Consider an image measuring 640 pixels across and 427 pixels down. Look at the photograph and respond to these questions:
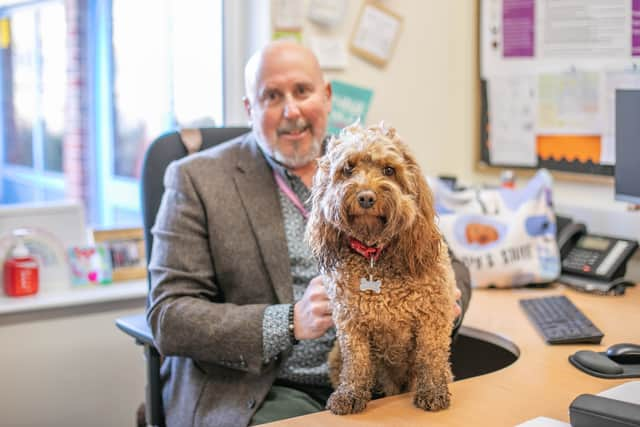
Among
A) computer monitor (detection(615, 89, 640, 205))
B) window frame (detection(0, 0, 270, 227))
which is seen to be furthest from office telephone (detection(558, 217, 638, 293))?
window frame (detection(0, 0, 270, 227))

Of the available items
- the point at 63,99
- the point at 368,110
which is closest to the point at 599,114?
the point at 368,110

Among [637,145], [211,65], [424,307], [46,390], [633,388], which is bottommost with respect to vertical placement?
[46,390]

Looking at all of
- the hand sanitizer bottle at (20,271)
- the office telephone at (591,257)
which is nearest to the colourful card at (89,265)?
the hand sanitizer bottle at (20,271)

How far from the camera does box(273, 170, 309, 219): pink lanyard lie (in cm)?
185

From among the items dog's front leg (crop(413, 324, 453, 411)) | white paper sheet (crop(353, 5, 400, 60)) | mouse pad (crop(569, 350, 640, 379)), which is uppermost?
white paper sheet (crop(353, 5, 400, 60))

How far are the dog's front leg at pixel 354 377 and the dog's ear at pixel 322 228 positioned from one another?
5.6 inches

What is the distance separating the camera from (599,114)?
256cm

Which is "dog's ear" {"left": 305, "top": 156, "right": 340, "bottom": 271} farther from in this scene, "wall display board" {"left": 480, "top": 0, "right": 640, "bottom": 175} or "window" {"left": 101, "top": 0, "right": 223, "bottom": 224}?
"wall display board" {"left": 480, "top": 0, "right": 640, "bottom": 175}

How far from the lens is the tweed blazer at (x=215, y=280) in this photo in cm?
166

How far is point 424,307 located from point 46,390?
147 centimetres

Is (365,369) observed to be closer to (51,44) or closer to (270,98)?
(270,98)

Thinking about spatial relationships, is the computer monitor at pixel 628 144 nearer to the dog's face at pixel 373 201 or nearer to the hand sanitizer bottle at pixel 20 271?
the dog's face at pixel 373 201

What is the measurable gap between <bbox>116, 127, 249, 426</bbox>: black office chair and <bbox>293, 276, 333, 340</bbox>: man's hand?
399mm

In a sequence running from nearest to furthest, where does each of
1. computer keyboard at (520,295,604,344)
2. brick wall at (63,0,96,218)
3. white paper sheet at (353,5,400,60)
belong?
computer keyboard at (520,295,604,344)
white paper sheet at (353,5,400,60)
brick wall at (63,0,96,218)
